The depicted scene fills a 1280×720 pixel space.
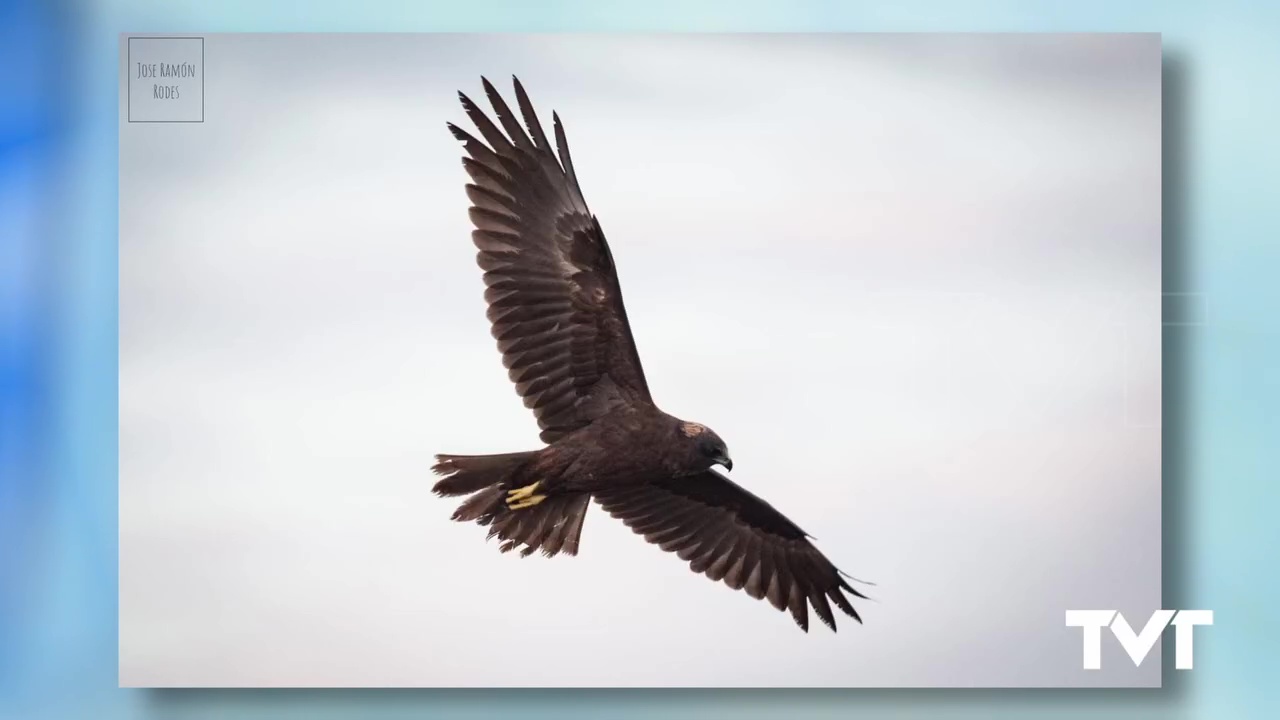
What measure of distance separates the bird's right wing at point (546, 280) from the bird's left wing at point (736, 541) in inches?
7.3

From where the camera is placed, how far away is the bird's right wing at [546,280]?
6.35 feet

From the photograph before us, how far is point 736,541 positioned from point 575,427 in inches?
14.6

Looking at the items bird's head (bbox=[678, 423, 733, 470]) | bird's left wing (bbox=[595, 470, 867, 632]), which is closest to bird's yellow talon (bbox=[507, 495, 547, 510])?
bird's left wing (bbox=[595, 470, 867, 632])

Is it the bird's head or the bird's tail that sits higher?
the bird's head

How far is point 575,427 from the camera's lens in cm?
196

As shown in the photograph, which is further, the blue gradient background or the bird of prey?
the blue gradient background

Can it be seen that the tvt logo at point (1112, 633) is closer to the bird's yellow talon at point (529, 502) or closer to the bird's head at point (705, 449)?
the bird's head at point (705, 449)

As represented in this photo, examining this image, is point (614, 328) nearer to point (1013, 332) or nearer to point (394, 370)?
point (394, 370)

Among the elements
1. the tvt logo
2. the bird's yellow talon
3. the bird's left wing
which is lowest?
the tvt logo

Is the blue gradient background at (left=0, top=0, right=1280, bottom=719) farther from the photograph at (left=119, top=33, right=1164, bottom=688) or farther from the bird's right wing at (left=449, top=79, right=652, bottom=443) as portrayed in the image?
the bird's right wing at (left=449, top=79, right=652, bottom=443)

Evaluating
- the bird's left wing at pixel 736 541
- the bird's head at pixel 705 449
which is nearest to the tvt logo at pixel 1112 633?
the bird's left wing at pixel 736 541

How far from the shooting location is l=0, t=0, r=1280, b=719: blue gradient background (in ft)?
6.73

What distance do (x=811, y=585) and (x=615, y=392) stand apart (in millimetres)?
513

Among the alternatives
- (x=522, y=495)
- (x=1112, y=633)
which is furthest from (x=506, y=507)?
(x=1112, y=633)
